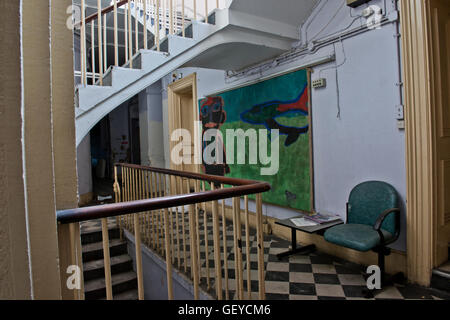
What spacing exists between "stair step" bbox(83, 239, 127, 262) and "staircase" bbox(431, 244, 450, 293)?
344 centimetres

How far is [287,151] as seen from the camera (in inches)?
139

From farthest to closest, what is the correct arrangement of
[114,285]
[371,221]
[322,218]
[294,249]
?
1. [114,285]
2. [294,249]
3. [322,218]
4. [371,221]

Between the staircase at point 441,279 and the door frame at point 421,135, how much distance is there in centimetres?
4

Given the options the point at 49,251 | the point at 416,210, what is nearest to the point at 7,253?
the point at 49,251

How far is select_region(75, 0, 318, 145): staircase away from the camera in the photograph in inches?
109

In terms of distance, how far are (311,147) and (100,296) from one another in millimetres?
2938

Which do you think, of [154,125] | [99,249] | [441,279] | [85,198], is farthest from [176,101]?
[441,279]

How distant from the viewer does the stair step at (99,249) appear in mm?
3559

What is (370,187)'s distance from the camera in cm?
266

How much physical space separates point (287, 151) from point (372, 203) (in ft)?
3.93

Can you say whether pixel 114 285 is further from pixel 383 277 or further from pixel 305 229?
pixel 383 277

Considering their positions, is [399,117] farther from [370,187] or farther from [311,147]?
[311,147]

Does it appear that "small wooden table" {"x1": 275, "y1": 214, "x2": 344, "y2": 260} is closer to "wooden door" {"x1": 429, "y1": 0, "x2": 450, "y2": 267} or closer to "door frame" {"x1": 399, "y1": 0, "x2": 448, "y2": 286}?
"door frame" {"x1": 399, "y1": 0, "x2": 448, "y2": 286}

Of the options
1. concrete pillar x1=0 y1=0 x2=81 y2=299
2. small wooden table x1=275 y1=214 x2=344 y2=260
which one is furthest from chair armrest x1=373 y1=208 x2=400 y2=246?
concrete pillar x1=0 y1=0 x2=81 y2=299
